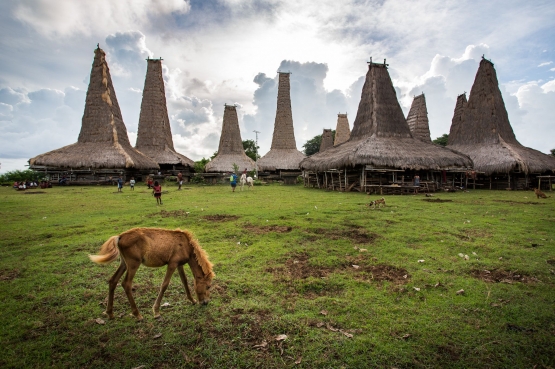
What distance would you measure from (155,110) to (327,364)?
36.7m

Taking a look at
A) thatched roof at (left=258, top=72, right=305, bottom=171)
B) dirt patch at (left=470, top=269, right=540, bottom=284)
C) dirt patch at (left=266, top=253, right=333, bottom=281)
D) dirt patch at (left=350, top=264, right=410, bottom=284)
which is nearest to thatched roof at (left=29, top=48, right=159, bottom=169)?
thatched roof at (left=258, top=72, right=305, bottom=171)

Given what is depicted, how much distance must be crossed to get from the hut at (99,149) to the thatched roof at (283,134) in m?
13.8

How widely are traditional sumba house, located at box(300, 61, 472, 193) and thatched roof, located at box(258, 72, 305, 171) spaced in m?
7.75

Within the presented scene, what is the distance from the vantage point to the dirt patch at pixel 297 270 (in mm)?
4793

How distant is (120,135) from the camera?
30.3 meters

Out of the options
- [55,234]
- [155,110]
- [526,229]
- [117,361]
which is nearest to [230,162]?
[155,110]

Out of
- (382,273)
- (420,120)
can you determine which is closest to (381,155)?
(382,273)

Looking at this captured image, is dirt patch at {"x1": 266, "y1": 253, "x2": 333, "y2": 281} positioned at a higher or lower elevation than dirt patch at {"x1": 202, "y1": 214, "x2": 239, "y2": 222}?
lower

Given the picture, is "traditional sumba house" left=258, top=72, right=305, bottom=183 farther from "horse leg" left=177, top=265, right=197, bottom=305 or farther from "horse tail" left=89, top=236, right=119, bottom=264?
"horse tail" left=89, top=236, right=119, bottom=264

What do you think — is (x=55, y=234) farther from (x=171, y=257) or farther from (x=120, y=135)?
(x=120, y=135)

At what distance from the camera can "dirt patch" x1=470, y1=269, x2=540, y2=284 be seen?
15.2 feet

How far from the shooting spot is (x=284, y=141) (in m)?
35.8

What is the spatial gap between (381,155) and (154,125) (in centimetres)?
2685

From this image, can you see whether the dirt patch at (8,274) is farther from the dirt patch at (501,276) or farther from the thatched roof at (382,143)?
the thatched roof at (382,143)
